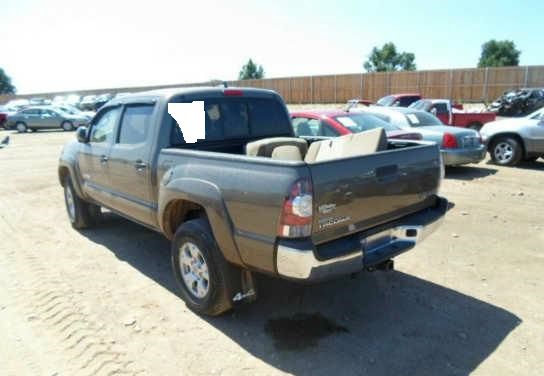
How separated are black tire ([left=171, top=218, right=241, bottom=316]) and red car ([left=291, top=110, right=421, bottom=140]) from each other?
4.55 m

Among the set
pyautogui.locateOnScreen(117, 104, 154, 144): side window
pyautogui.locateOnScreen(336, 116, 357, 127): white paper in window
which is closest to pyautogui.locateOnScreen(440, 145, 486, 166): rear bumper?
pyautogui.locateOnScreen(336, 116, 357, 127): white paper in window

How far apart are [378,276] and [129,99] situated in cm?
332

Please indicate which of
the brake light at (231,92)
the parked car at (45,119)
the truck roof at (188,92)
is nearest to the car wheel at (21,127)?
the parked car at (45,119)

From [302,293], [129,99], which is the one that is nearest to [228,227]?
[302,293]

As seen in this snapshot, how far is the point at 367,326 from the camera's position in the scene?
11.2ft

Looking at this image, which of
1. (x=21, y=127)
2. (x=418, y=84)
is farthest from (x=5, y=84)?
(x=418, y=84)

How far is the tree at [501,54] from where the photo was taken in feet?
264

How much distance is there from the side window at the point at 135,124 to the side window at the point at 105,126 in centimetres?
26

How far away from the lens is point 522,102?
2273cm

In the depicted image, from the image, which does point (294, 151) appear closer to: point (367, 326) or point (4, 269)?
point (367, 326)

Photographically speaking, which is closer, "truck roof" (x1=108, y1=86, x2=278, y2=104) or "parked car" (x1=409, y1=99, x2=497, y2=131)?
"truck roof" (x1=108, y1=86, x2=278, y2=104)

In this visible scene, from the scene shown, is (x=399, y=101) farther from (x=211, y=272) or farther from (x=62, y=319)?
(x=62, y=319)

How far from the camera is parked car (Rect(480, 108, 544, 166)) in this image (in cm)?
981

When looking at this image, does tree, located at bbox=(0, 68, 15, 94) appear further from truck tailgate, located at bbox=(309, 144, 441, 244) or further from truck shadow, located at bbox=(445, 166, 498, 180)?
truck tailgate, located at bbox=(309, 144, 441, 244)
